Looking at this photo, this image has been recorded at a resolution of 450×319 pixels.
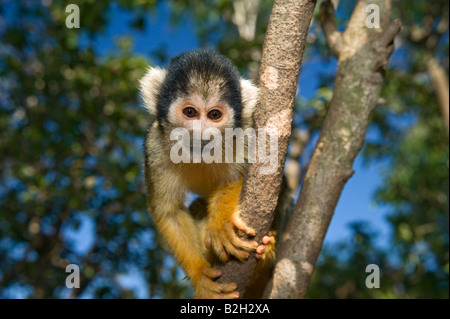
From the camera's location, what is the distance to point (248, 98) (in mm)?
3359

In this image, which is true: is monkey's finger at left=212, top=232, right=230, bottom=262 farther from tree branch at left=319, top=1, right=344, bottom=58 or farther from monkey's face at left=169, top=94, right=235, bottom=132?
tree branch at left=319, top=1, right=344, bottom=58

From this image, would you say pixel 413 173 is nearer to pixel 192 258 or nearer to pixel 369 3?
pixel 369 3

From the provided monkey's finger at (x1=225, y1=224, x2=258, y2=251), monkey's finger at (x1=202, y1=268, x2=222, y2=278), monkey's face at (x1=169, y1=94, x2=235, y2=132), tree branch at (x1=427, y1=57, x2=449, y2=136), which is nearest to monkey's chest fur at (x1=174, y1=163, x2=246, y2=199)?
monkey's face at (x1=169, y1=94, x2=235, y2=132)

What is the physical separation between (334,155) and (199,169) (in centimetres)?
123

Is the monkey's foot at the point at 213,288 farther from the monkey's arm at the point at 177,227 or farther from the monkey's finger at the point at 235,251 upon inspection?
the monkey's finger at the point at 235,251

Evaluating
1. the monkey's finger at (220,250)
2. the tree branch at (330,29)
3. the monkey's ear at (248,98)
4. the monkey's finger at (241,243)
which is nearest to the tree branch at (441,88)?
the tree branch at (330,29)

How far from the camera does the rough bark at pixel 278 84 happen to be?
2.86 meters

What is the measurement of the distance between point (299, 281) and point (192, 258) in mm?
974

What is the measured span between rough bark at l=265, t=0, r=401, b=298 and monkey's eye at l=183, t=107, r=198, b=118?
4.01 feet

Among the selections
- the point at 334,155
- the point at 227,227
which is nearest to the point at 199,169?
the point at 227,227

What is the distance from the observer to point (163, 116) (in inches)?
140

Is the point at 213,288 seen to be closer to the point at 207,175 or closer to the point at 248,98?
the point at 207,175

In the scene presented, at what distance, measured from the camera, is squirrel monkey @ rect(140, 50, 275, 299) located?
325cm
